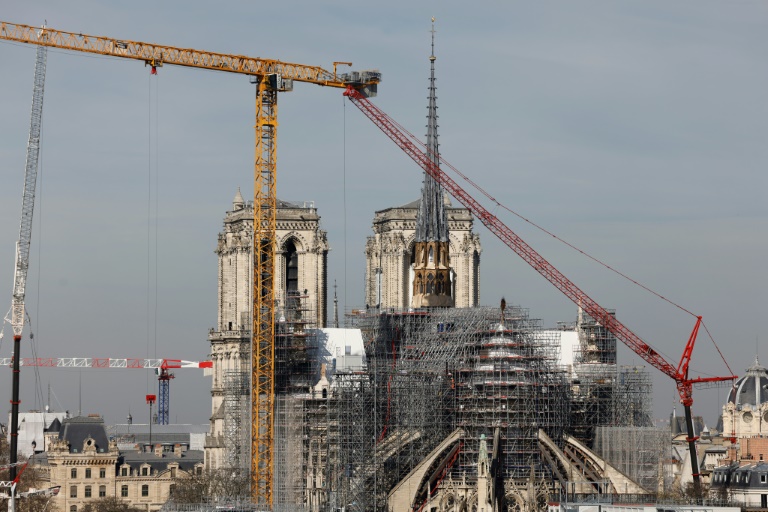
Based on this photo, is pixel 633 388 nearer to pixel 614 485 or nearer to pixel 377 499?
pixel 614 485

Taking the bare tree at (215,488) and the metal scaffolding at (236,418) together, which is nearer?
the bare tree at (215,488)

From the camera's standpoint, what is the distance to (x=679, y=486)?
600 feet

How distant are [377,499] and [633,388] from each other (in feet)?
97.3

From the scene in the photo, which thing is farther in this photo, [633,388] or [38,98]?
[633,388]

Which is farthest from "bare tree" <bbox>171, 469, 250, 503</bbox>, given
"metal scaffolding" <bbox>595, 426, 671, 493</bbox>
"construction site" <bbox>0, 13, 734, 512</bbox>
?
"metal scaffolding" <bbox>595, 426, 671, 493</bbox>

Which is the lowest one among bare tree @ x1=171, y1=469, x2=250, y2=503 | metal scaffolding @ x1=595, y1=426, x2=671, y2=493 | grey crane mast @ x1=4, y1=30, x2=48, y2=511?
bare tree @ x1=171, y1=469, x2=250, y2=503

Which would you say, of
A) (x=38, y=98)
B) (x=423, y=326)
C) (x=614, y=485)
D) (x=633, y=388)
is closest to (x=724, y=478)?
(x=614, y=485)

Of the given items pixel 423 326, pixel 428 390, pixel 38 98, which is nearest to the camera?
pixel 38 98

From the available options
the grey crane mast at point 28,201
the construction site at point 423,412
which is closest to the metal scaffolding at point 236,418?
the construction site at point 423,412

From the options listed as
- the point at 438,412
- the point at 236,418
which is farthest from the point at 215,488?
the point at 438,412

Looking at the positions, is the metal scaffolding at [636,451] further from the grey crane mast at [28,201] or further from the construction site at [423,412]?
the grey crane mast at [28,201]

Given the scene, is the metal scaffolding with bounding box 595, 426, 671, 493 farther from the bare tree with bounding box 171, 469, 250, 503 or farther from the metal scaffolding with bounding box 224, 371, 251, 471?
the metal scaffolding with bounding box 224, 371, 251, 471

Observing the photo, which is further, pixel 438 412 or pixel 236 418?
pixel 236 418

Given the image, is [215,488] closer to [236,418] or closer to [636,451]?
[236,418]
